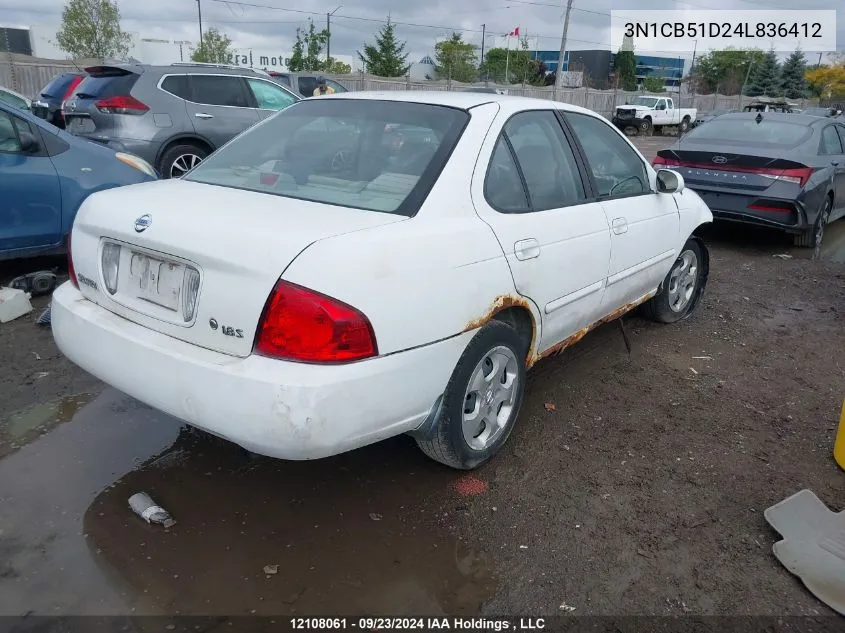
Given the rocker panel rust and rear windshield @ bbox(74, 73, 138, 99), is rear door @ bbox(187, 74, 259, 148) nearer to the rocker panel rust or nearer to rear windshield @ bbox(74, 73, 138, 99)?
rear windshield @ bbox(74, 73, 138, 99)

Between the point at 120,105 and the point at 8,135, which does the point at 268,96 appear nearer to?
the point at 120,105

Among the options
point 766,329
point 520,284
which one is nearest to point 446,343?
point 520,284

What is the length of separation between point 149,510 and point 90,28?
4436 centimetres

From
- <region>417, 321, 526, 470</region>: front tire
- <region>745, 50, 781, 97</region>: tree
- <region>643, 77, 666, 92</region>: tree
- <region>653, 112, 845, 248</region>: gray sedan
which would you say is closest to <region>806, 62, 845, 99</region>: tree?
<region>745, 50, 781, 97</region>: tree

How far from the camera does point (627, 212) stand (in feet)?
13.2

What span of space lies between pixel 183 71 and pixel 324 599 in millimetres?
8192

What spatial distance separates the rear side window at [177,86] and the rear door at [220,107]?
75 mm

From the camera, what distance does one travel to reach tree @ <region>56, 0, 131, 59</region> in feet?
129

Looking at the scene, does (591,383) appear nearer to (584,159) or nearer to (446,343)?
(584,159)

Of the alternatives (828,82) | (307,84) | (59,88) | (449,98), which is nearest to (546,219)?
(449,98)

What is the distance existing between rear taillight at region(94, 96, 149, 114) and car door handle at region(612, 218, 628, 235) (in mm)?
6514

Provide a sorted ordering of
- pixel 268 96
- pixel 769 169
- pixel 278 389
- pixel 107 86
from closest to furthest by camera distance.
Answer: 1. pixel 278 389
2. pixel 769 169
3. pixel 107 86
4. pixel 268 96

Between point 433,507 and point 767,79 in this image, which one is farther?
point 767,79

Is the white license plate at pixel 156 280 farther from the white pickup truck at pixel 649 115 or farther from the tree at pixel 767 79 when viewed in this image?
the tree at pixel 767 79
